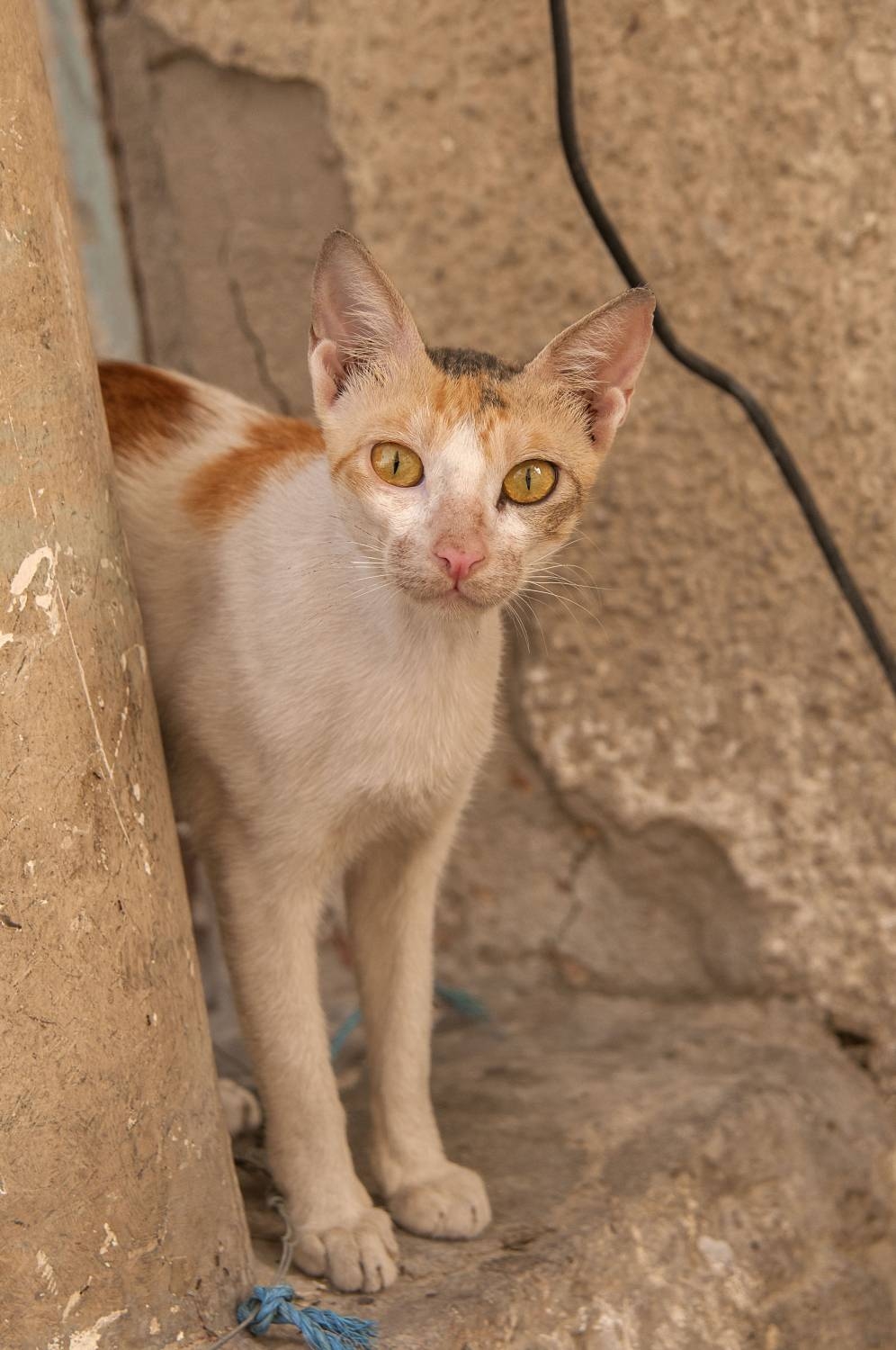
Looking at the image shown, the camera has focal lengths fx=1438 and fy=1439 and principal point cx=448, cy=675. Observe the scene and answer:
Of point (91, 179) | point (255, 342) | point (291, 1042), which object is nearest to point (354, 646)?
point (291, 1042)

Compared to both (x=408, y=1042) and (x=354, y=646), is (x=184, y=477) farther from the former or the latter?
(x=408, y=1042)

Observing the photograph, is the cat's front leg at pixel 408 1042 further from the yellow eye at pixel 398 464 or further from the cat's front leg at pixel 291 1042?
the yellow eye at pixel 398 464

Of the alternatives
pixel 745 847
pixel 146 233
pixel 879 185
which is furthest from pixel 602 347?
pixel 146 233

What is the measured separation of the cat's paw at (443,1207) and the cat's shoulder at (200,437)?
78cm

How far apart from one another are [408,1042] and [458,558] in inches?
25.1

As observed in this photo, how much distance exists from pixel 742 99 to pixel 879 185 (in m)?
0.22

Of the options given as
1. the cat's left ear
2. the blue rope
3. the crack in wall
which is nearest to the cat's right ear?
the cat's left ear

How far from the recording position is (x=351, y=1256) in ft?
4.81

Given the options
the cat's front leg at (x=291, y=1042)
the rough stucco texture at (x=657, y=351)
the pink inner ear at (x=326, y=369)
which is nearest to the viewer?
the pink inner ear at (x=326, y=369)

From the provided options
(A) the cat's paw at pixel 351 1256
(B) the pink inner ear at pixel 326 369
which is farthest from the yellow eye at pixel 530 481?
(A) the cat's paw at pixel 351 1256

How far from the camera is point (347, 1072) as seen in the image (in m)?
2.06

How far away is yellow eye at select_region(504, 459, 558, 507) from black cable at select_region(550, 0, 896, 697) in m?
0.49

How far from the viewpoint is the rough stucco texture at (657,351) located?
1923 millimetres

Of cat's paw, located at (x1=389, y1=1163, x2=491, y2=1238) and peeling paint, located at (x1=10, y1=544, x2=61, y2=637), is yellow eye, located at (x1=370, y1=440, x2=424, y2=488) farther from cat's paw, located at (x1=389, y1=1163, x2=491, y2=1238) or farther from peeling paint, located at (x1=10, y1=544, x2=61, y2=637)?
cat's paw, located at (x1=389, y1=1163, x2=491, y2=1238)
